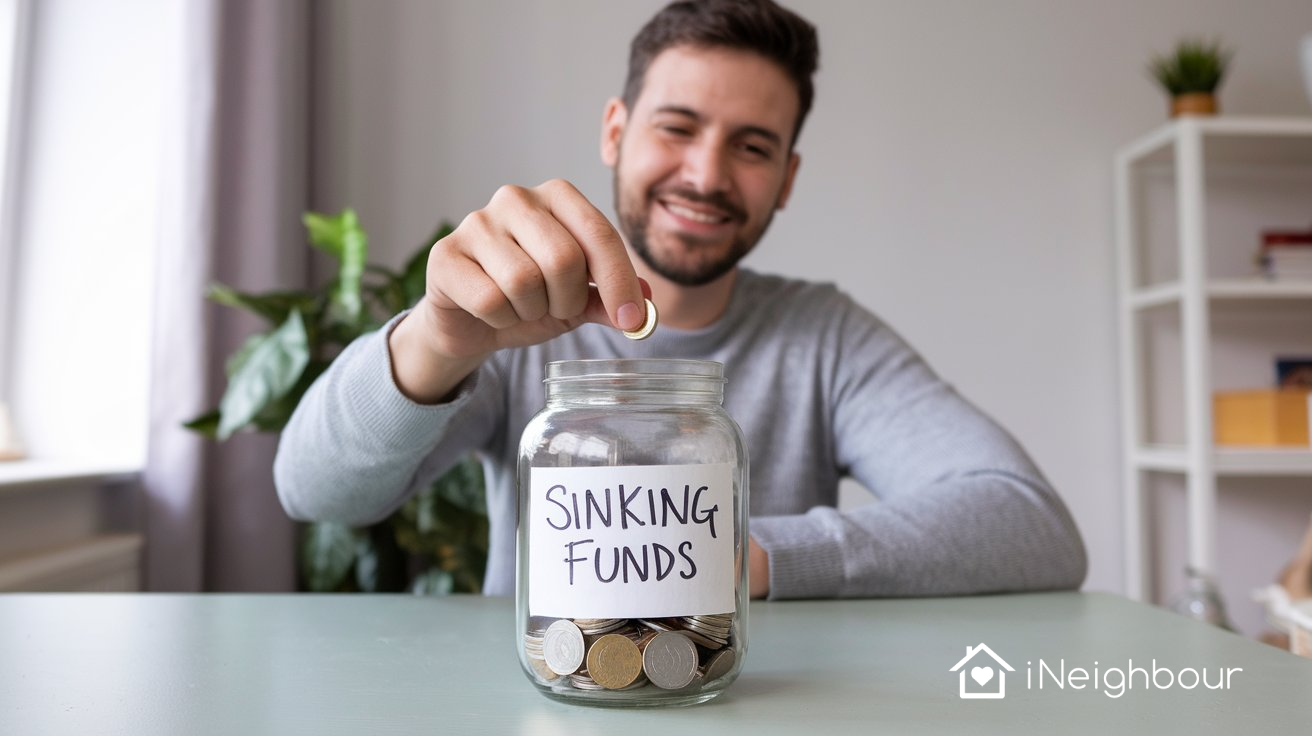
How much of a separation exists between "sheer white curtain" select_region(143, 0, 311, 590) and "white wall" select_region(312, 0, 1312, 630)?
0.39 metres

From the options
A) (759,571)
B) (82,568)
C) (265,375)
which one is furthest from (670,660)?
(82,568)

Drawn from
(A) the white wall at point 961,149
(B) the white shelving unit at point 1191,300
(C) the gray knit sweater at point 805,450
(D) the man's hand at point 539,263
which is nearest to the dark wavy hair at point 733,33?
(C) the gray knit sweater at point 805,450

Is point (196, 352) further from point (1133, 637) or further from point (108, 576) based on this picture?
point (1133, 637)

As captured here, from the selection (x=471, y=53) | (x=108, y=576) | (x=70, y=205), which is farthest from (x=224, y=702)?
(x=471, y=53)

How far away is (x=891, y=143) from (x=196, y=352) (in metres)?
1.56

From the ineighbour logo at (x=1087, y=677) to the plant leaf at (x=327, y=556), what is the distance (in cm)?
144

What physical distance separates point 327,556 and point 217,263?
0.57 meters

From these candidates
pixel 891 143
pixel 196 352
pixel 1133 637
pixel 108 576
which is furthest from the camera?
pixel 891 143

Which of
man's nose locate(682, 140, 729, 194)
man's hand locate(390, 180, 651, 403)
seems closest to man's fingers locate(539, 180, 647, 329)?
man's hand locate(390, 180, 651, 403)

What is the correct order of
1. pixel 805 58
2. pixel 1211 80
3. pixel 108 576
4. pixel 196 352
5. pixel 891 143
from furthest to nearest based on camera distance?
pixel 891 143
pixel 1211 80
pixel 196 352
pixel 108 576
pixel 805 58

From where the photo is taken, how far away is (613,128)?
135 cm

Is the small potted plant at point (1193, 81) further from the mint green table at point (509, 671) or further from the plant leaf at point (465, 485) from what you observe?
the mint green table at point (509, 671)

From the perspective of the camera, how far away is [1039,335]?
2.50m

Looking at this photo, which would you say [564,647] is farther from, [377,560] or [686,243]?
[377,560]
